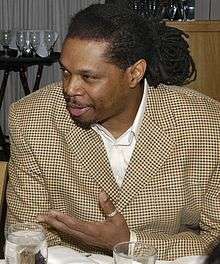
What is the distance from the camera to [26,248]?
1341 mm

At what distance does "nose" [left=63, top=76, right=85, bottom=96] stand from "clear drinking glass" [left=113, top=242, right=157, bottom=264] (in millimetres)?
673

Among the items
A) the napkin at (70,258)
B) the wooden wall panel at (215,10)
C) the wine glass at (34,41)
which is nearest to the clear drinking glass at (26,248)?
the napkin at (70,258)

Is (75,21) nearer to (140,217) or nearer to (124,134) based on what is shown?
(124,134)

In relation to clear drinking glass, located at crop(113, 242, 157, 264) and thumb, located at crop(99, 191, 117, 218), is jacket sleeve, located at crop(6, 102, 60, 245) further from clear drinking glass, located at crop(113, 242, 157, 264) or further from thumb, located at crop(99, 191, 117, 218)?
clear drinking glass, located at crop(113, 242, 157, 264)

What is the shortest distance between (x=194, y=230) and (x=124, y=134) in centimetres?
44

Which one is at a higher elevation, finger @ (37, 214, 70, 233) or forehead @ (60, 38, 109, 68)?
forehead @ (60, 38, 109, 68)

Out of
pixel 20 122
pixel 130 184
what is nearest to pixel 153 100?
pixel 130 184

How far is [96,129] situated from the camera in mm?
2072

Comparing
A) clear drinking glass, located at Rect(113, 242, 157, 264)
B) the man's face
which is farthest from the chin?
clear drinking glass, located at Rect(113, 242, 157, 264)

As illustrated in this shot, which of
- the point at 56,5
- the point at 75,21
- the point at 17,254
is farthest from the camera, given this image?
the point at 56,5

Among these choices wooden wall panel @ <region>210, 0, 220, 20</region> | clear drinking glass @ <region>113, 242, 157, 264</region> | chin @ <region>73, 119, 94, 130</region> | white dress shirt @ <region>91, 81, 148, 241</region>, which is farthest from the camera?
wooden wall panel @ <region>210, 0, 220, 20</region>

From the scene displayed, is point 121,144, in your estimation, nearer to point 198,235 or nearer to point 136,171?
point 136,171

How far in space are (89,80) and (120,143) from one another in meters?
0.30

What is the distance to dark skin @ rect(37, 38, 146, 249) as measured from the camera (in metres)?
1.78
